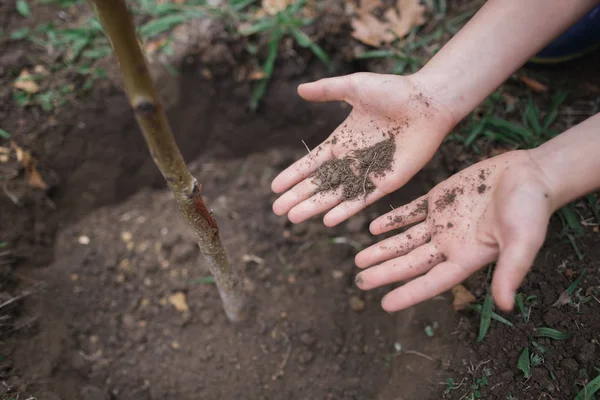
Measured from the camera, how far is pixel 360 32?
8.53 ft

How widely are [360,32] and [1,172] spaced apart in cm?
216

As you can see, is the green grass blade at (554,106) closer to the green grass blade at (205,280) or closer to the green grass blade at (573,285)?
the green grass blade at (573,285)

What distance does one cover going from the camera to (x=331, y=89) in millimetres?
1859

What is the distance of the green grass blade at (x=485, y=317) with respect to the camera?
1.76 meters

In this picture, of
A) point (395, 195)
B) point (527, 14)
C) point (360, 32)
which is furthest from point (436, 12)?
point (395, 195)

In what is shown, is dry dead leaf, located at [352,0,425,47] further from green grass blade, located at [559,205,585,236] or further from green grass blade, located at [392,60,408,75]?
green grass blade, located at [559,205,585,236]

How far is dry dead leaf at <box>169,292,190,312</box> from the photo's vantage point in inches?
92.0

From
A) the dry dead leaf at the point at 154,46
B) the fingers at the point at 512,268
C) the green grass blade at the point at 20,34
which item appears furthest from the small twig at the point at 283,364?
the green grass blade at the point at 20,34

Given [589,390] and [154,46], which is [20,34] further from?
[589,390]

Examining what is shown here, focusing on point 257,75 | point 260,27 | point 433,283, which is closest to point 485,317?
point 433,283

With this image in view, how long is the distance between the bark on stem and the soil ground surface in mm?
570

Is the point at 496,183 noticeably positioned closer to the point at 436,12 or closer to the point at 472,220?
the point at 472,220

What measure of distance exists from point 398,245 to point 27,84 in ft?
7.56

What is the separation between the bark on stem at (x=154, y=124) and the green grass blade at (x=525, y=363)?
1.20 meters
